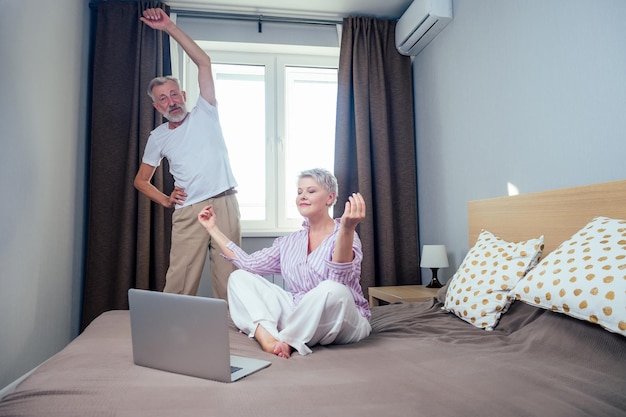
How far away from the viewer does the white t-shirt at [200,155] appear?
263 cm

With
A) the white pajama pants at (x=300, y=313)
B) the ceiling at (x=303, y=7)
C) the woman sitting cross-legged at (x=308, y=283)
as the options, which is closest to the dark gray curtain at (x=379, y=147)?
the ceiling at (x=303, y=7)

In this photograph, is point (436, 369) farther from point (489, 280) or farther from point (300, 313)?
point (489, 280)

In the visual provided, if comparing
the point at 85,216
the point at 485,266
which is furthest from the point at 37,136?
the point at 485,266

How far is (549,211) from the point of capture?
1939 mm

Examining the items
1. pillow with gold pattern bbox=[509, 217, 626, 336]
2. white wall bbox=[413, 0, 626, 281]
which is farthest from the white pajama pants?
white wall bbox=[413, 0, 626, 281]

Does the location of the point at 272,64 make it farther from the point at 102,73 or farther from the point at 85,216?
the point at 85,216

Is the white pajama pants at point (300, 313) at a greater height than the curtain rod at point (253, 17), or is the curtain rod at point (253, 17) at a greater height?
the curtain rod at point (253, 17)

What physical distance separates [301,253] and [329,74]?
2376 mm

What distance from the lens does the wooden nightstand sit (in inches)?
102

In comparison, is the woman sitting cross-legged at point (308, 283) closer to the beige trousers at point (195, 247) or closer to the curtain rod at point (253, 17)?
the beige trousers at point (195, 247)

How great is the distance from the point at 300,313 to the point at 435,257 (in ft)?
5.31

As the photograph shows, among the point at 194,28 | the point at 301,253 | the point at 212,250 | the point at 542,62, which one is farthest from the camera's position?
the point at 194,28

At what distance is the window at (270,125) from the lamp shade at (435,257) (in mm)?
1103

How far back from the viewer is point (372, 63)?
11.6ft
